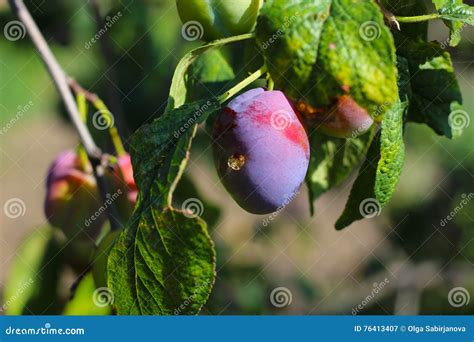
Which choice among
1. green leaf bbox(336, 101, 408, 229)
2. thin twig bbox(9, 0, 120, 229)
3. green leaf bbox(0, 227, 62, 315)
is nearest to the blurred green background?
green leaf bbox(0, 227, 62, 315)

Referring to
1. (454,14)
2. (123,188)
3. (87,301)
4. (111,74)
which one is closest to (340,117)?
(454,14)

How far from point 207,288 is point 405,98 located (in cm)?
29

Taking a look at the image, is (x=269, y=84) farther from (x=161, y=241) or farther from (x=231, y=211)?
(x=231, y=211)

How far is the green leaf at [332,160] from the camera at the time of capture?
2.85 ft

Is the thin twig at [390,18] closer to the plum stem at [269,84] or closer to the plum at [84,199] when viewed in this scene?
the plum stem at [269,84]

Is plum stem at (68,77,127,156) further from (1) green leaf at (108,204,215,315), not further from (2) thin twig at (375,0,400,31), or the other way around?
(2) thin twig at (375,0,400,31)

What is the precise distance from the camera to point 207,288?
672mm

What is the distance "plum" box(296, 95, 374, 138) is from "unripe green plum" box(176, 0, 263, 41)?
11cm

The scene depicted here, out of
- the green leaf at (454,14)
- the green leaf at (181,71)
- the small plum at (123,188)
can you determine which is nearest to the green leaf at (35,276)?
the small plum at (123,188)

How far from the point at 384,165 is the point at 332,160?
20cm

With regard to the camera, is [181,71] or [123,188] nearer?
[181,71]

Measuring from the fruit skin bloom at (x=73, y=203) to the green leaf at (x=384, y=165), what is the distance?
359mm

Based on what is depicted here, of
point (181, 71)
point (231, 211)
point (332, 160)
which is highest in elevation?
point (181, 71)

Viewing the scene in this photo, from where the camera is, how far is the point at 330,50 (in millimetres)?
597
